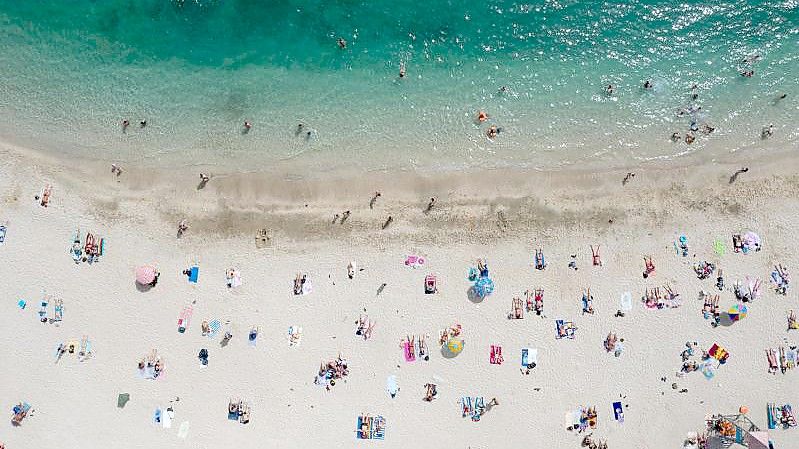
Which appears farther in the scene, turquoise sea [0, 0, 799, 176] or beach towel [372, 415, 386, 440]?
turquoise sea [0, 0, 799, 176]

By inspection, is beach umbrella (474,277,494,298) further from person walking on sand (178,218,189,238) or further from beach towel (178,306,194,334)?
person walking on sand (178,218,189,238)

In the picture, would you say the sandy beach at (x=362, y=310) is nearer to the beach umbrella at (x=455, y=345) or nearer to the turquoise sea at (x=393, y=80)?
the beach umbrella at (x=455, y=345)

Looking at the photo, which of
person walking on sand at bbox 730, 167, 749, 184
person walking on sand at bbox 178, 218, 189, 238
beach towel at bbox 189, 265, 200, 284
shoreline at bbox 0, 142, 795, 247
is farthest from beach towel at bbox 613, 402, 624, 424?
person walking on sand at bbox 178, 218, 189, 238

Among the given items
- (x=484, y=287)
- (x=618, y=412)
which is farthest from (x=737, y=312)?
(x=484, y=287)

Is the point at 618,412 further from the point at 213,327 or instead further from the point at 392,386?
the point at 213,327

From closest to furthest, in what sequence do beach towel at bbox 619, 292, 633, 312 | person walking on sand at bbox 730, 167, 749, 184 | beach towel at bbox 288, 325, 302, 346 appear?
1. beach towel at bbox 288, 325, 302, 346
2. beach towel at bbox 619, 292, 633, 312
3. person walking on sand at bbox 730, 167, 749, 184
